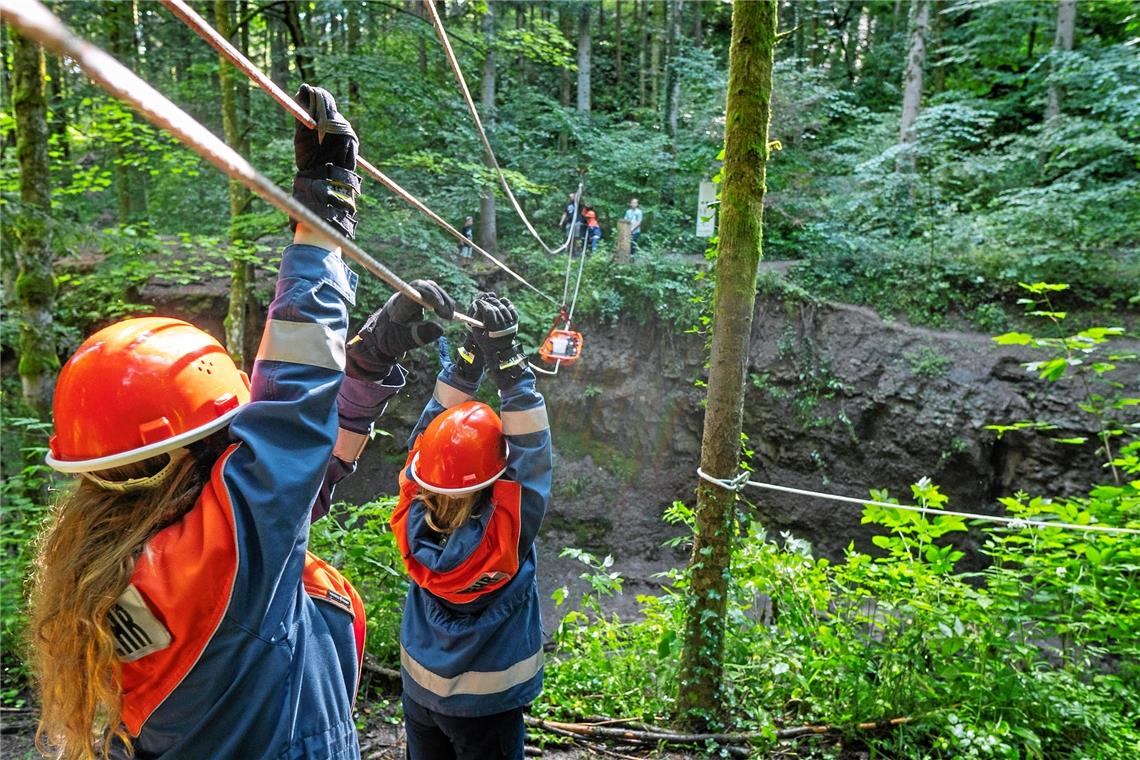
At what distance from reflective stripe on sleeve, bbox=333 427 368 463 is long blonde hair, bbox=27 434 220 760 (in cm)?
65

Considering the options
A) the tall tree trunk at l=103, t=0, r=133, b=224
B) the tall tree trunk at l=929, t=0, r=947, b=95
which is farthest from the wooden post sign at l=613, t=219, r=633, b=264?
the tall tree trunk at l=929, t=0, r=947, b=95

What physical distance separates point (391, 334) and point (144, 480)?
930 mm

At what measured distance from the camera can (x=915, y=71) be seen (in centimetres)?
1181

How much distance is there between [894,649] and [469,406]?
2438 millimetres

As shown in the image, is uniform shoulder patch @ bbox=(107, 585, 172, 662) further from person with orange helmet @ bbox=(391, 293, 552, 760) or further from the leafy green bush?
the leafy green bush

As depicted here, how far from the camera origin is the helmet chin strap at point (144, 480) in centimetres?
116

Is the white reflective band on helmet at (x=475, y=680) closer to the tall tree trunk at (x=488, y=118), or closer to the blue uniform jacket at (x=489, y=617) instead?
the blue uniform jacket at (x=489, y=617)

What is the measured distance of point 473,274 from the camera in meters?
11.8

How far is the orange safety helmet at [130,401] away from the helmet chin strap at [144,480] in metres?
0.03

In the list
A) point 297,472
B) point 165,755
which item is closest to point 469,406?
point 297,472

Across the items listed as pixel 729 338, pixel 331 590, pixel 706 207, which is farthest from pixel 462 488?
pixel 706 207

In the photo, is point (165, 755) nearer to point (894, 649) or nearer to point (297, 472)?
point (297, 472)

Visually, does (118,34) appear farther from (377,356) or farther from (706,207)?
(377,356)

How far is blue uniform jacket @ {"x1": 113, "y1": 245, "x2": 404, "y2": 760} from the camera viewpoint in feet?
3.70
